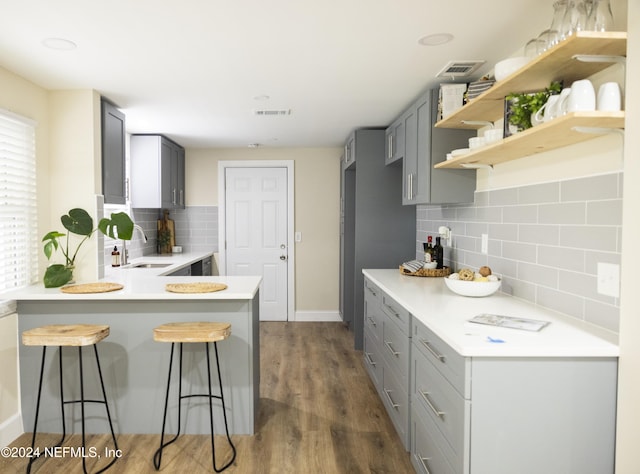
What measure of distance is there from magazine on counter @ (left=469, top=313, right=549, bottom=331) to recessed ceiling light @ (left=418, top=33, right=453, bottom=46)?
1.41m

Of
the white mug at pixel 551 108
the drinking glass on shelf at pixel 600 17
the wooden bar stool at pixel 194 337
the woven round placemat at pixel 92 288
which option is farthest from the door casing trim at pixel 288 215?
the drinking glass on shelf at pixel 600 17

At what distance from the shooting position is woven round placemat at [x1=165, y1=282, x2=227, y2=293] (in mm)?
2650

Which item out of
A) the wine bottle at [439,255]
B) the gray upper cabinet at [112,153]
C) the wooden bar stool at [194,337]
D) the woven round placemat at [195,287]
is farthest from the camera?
the wine bottle at [439,255]

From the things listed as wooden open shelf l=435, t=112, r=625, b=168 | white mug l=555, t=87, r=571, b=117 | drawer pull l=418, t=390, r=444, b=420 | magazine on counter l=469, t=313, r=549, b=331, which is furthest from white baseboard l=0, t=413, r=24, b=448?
white mug l=555, t=87, r=571, b=117

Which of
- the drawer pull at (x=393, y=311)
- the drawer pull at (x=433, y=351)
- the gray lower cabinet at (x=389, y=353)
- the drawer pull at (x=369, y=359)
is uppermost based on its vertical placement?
the drawer pull at (x=393, y=311)

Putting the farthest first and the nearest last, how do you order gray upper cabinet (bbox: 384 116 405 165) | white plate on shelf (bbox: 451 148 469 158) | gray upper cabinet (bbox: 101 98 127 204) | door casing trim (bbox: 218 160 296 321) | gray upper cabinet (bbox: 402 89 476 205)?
door casing trim (bbox: 218 160 296 321) < gray upper cabinet (bbox: 384 116 405 165) < gray upper cabinet (bbox: 101 98 127 204) < gray upper cabinet (bbox: 402 89 476 205) < white plate on shelf (bbox: 451 148 469 158)

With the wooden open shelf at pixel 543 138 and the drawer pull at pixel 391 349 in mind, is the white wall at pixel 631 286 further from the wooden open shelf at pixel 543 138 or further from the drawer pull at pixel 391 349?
the drawer pull at pixel 391 349

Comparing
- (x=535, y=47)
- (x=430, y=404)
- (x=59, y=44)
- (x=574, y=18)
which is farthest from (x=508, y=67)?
(x=59, y=44)

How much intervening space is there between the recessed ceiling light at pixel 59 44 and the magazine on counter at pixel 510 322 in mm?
2469

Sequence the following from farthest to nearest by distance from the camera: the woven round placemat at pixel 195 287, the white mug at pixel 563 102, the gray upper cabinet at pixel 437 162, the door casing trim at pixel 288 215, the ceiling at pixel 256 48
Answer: the door casing trim at pixel 288 215 → the gray upper cabinet at pixel 437 162 → the woven round placemat at pixel 195 287 → the ceiling at pixel 256 48 → the white mug at pixel 563 102

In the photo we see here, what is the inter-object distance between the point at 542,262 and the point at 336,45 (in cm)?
158

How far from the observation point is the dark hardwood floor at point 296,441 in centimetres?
239

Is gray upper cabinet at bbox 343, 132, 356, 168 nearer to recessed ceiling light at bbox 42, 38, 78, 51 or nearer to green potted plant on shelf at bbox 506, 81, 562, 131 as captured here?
green potted plant on shelf at bbox 506, 81, 562, 131

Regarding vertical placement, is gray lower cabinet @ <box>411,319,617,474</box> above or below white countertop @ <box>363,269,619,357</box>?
below
